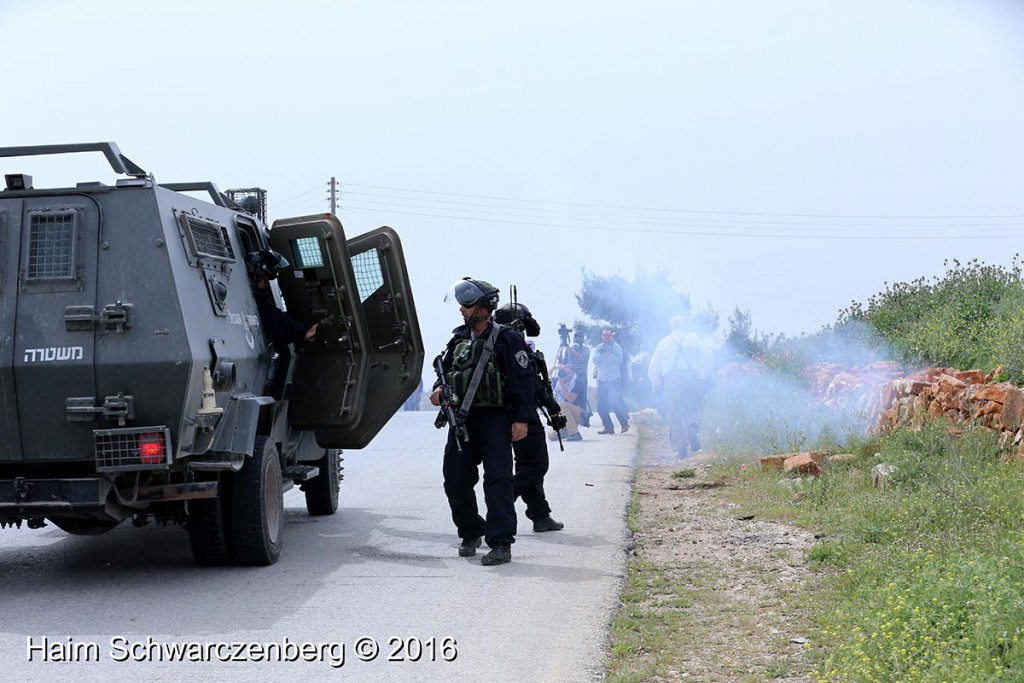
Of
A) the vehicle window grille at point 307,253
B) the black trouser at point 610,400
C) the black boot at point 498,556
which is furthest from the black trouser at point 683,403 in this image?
the black boot at point 498,556

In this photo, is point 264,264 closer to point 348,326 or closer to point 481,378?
point 348,326

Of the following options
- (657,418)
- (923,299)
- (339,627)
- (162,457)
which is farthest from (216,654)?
(657,418)

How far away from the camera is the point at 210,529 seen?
29.1 feet

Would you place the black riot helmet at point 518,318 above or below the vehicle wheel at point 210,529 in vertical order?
above

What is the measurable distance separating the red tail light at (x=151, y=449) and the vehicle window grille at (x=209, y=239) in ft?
4.37

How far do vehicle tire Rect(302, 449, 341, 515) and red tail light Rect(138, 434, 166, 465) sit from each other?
11.8 ft

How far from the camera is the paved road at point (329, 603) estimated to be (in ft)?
20.5

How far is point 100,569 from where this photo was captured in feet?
29.8

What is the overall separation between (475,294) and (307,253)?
1.76 meters

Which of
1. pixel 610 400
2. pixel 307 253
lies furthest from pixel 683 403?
pixel 307 253

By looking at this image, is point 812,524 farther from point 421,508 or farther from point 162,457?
point 162,457

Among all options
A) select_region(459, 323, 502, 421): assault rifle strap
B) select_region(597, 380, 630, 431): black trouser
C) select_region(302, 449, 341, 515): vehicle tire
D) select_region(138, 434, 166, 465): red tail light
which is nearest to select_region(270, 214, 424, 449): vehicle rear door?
select_region(302, 449, 341, 515): vehicle tire

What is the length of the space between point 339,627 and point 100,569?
279cm

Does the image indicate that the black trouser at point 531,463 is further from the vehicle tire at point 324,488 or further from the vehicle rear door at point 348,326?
the vehicle tire at point 324,488
